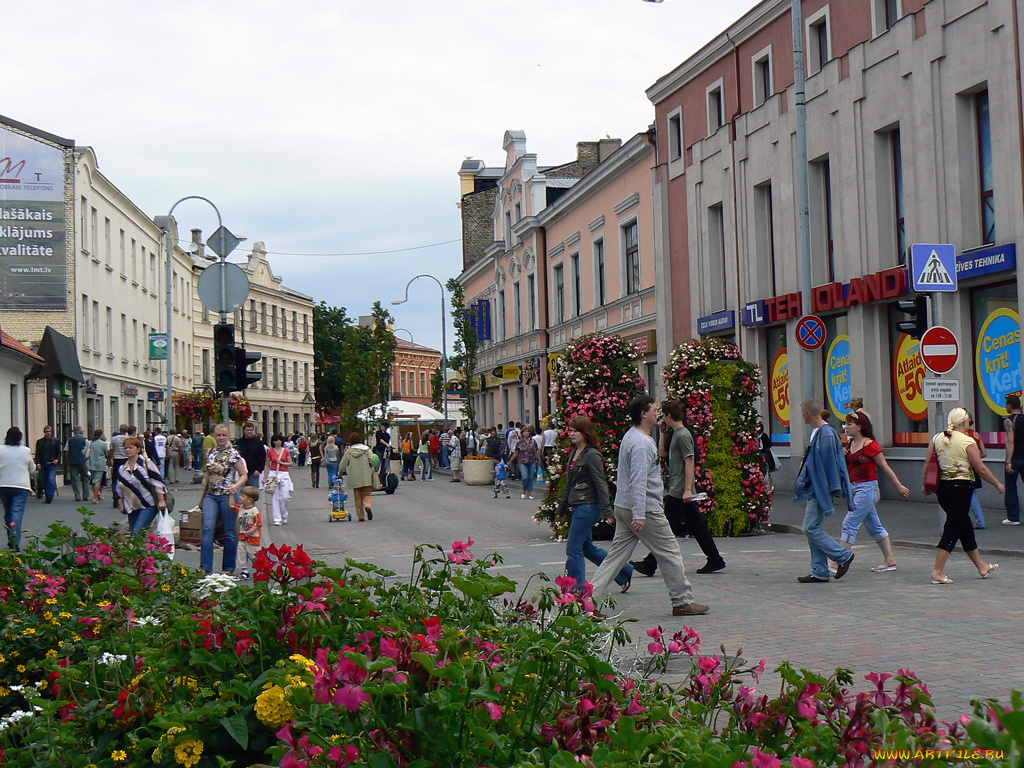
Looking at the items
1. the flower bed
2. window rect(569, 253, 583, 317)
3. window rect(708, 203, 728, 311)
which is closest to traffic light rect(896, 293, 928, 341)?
the flower bed

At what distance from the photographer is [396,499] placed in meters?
29.3

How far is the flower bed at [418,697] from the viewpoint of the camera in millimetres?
2680

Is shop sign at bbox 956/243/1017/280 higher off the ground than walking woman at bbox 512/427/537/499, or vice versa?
shop sign at bbox 956/243/1017/280

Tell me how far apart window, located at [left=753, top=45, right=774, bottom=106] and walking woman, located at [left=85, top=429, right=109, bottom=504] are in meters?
18.4

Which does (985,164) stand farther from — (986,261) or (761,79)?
(761,79)

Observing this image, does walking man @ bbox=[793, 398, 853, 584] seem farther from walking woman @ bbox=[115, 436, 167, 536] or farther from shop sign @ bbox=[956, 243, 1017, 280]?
shop sign @ bbox=[956, 243, 1017, 280]

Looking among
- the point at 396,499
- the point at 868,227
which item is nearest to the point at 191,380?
the point at 396,499

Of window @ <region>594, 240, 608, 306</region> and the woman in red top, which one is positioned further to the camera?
window @ <region>594, 240, 608, 306</region>

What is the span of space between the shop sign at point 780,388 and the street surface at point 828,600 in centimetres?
528

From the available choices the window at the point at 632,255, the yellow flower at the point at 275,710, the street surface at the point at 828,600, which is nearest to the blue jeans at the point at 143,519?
the street surface at the point at 828,600

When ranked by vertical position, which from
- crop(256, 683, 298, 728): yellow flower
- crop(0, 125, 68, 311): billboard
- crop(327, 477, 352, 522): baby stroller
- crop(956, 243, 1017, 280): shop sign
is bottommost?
crop(327, 477, 352, 522): baby stroller

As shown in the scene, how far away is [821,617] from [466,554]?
5143 millimetres

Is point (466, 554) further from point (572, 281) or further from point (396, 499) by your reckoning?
point (572, 281)

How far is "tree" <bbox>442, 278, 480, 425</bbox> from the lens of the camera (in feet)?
156
